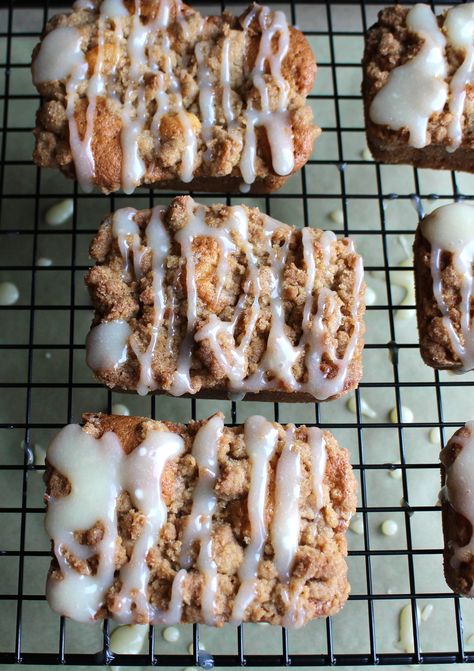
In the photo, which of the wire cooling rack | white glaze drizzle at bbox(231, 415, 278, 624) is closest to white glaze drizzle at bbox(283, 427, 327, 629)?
white glaze drizzle at bbox(231, 415, 278, 624)

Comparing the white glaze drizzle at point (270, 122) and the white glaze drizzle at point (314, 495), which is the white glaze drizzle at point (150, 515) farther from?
the white glaze drizzle at point (270, 122)

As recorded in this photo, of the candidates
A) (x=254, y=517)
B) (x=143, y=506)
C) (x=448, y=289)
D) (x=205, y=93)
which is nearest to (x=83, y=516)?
(x=143, y=506)

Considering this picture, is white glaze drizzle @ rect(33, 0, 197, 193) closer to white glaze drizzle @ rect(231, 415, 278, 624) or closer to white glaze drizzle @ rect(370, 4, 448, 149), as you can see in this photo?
white glaze drizzle @ rect(370, 4, 448, 149)

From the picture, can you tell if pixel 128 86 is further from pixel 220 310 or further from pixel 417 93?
pixel 417 93

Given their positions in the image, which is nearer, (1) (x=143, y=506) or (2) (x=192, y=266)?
(1) (x=143, y=506)

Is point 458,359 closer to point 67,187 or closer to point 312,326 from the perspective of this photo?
point 312,326

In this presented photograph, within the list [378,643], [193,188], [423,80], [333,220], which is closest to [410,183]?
[333,220]

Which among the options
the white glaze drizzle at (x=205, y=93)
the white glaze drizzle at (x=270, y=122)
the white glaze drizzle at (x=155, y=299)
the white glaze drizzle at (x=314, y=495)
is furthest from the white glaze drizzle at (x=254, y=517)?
the white glaze drizzle at (x=205, y=93)

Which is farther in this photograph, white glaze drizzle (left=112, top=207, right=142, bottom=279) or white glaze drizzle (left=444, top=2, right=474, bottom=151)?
white glaze drizzle (left=444, top=2, right=474, bottom=151)
